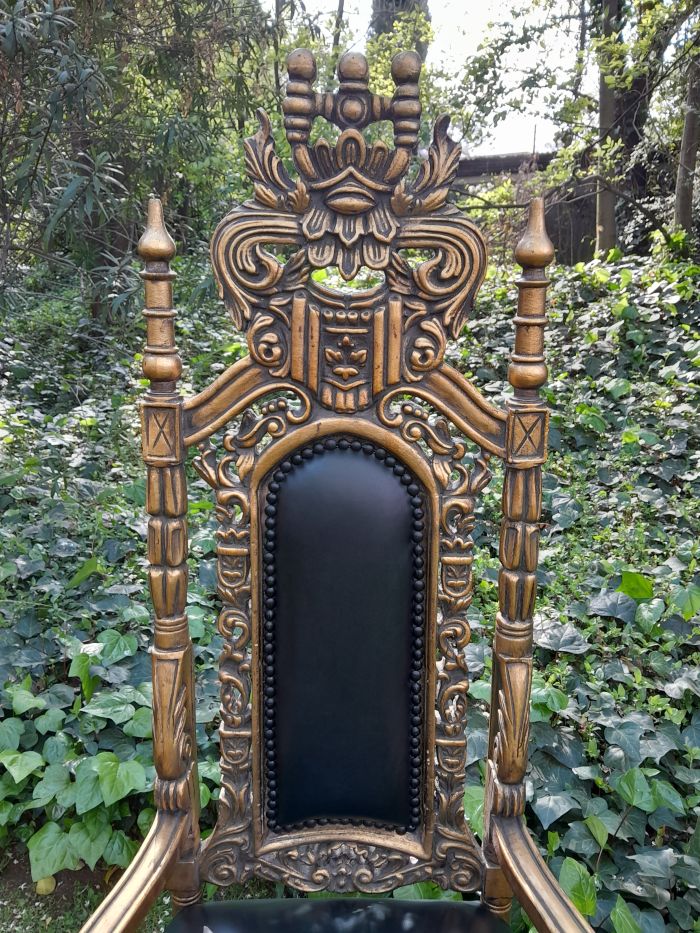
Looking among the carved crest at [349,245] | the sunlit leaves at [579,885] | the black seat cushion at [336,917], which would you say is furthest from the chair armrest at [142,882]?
the sunlit leaves at [579,885]

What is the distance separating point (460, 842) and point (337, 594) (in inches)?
16.3

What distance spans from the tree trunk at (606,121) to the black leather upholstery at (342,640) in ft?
14.1

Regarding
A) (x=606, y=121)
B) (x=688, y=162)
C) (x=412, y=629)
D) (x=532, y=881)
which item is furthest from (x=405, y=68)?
(x=606, y=121)

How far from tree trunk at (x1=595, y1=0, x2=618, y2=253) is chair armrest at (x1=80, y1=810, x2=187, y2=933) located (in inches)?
183

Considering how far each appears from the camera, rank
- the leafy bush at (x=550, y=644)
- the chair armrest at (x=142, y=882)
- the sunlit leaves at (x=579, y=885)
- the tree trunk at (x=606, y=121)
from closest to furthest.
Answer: the chair armrest at (x=142, y=882)
the sunlit leaves at (x=579, y=885)
the leafy bush at (x=550, y=644)
the tree trunk at (x=606, y=121)

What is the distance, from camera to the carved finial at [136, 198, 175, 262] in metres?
0.94

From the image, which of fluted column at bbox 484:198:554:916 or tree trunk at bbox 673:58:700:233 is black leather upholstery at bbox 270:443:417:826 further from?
tree trunk at bbox 673:58:700:233

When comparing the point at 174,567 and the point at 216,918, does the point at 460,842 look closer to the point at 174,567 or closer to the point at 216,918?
the point at 216,918

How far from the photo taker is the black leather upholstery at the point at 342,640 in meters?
1.04

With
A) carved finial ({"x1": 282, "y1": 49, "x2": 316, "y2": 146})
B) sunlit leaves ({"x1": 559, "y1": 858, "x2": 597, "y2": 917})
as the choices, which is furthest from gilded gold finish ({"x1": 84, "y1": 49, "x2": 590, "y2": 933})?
sunlit leaves ({"x1": 559, "y1": 858, "x2": 597, "y2": 917})

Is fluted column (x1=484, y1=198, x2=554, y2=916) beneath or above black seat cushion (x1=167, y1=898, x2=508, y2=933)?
above

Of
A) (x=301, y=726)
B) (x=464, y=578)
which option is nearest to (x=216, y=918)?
(x=301, y=726)

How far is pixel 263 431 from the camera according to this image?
104 centimetres

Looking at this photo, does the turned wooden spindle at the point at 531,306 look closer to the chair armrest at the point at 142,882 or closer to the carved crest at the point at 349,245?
the carved crest at the point at 349,245
